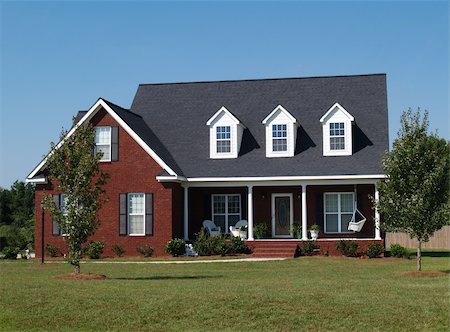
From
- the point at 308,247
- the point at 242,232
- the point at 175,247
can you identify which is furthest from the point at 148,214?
the point at 308,247

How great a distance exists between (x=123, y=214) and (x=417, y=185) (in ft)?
49.4

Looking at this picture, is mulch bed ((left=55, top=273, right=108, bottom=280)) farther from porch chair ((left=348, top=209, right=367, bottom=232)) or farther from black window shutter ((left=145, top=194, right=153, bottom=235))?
porch chair ((left=348, top=209, right=367, bottom=232))

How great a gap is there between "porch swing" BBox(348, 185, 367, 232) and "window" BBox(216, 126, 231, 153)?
6520 millimetres

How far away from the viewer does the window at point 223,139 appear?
116ft

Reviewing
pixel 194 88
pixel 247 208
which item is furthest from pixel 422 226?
pixel 194 88

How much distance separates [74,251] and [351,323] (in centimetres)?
1069

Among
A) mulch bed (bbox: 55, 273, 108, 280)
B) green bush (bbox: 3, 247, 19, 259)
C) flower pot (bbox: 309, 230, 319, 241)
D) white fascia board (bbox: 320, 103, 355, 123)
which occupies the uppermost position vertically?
white fascia board (bbox: 320, 103, 355, 123)

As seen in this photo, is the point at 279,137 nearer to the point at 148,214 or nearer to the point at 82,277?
the point at 148,214

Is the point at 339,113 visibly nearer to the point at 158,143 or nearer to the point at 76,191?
the point at 158,143

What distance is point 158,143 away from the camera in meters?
36.2

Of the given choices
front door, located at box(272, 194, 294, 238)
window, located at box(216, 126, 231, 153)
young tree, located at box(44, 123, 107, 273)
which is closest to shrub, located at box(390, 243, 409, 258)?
front door, located at box(272, 194, 294, 238)

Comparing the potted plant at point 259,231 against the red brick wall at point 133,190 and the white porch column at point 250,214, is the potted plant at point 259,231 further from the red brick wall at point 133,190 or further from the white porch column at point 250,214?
the red brick wall at point 133,190

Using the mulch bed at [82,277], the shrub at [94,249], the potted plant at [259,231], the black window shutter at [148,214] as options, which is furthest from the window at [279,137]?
the mulch bed at [82,277]

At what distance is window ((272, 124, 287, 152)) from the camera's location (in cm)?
3481
